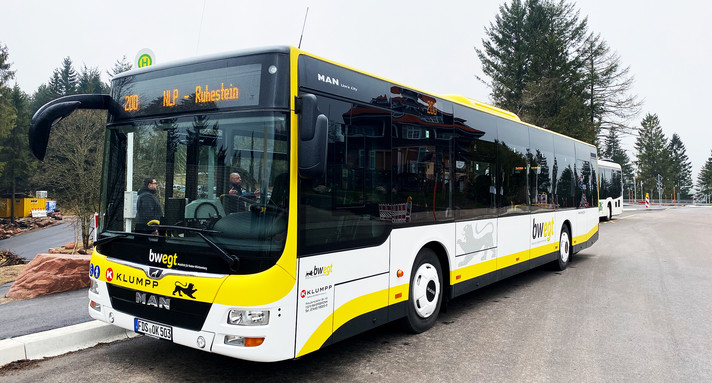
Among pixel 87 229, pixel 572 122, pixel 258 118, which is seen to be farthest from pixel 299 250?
pixel 572 122

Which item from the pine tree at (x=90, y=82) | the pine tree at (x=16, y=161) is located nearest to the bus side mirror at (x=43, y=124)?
the pine tree at (x=16, y=161)

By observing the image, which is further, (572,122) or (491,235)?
(572,122)

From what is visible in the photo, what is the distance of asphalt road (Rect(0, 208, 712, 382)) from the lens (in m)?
4.50

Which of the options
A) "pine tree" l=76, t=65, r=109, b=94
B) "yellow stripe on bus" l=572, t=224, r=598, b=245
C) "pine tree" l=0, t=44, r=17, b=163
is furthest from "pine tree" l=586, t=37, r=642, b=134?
"pine tree" l=76, t=65, r=109, b=94

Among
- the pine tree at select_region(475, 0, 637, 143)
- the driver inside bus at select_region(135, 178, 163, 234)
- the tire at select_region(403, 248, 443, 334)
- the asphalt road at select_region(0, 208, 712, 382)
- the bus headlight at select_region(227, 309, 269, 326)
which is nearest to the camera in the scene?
the bus headlight at select_region(227, 309, 269, 326)

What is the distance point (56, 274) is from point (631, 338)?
8151 mm

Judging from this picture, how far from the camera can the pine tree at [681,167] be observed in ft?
356

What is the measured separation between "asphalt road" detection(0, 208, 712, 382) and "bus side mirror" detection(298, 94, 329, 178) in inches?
79.3

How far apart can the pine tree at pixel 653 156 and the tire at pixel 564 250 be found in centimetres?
9963

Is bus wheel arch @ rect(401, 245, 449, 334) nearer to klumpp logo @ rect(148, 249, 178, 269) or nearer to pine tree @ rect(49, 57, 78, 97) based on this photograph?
klumpp logo @ rect(148, 249, 178, 269)

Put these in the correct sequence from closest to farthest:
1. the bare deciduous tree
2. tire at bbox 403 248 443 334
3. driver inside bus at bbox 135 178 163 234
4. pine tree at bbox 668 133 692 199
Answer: driver inside bus at bbox 135 178 163 234 < tire at bbox 403 248 443 334 < the bare deciduous tree < pine tree at bbox 668 133 692 199

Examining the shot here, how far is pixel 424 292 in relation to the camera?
5848 mm

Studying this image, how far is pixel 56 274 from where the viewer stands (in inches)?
292

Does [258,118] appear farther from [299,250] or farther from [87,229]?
[87,229]
